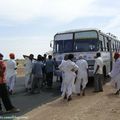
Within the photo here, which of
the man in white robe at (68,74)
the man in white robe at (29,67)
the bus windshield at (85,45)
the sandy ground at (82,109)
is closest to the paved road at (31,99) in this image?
the sandy ground at (82,109)

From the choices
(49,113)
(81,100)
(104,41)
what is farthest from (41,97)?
(104,41)

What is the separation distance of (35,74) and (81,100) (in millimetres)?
3858

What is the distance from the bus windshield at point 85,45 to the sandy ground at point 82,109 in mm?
5127

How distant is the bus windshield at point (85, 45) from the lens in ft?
72.8

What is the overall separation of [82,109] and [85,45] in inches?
357

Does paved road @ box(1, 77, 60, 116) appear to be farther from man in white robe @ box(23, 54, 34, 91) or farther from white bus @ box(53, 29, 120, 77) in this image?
white bus @ box(53, 29, 120, 77)

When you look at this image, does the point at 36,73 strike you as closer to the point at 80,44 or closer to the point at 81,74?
the point at 81,74

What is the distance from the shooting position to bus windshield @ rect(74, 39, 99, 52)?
22.2 meters

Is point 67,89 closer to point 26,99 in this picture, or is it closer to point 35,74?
point 26,99

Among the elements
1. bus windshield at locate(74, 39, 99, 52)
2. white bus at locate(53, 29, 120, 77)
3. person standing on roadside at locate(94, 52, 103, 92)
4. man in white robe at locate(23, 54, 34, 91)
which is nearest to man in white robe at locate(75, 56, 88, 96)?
person standing on roadside at locate(94, 52, 103, 92)

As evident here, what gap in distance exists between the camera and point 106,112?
13102mm

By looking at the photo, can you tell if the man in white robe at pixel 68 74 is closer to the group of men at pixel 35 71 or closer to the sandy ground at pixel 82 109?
the sandy ground at pixel 82 109

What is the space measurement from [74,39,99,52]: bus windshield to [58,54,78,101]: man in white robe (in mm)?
5897

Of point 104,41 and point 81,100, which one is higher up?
point 104,41
